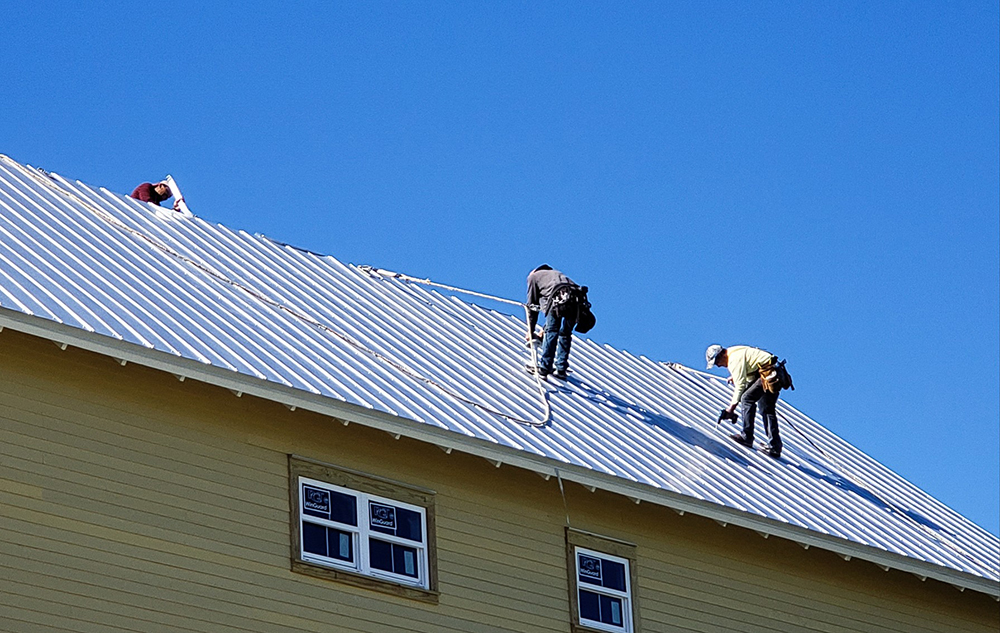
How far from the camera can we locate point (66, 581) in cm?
1585

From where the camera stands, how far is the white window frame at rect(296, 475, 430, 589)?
1792cm

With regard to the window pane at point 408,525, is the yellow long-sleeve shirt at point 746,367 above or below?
above

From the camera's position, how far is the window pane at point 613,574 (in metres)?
20.5

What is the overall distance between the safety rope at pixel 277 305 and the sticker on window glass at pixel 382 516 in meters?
2.16

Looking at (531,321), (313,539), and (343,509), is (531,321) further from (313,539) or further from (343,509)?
(313,539)

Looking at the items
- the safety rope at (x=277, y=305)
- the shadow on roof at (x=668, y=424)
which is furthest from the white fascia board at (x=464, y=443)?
the shadow on roof at (x=668, y=424)

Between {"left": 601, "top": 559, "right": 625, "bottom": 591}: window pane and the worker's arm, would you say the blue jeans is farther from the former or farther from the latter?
{"left": 601, "top": 559, "right": 625, "bottom": 591}: window pane

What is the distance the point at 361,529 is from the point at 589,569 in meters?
3.32

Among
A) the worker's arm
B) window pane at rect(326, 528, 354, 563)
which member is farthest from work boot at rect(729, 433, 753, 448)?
window pane at rect(326, 528, 354, 563)

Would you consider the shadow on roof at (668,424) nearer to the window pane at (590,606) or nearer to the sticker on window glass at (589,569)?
the sticker on window glass at (589,569)

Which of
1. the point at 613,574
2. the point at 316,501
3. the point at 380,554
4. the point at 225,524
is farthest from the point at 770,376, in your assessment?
the point at 225,524

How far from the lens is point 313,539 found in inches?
706

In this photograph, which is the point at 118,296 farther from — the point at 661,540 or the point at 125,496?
the point at 661,540

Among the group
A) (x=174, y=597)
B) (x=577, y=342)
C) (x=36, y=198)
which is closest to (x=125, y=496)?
(x=174, y=597)
